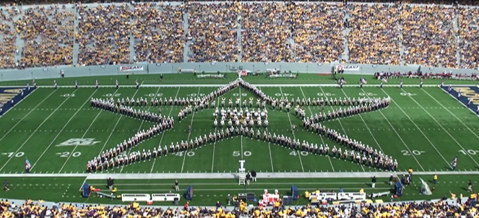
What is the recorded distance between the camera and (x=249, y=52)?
4609 cm

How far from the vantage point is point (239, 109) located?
1282 inches

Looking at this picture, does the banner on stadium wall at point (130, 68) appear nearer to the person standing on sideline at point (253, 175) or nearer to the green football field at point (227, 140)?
the green football field at point (227, 140)

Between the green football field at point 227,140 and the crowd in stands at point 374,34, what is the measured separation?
7.76 meters

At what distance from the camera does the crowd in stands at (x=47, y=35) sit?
44.2 m

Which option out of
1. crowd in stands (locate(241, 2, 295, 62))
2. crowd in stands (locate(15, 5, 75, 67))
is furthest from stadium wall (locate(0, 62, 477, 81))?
crowd in stands (locate(15, 5, 75, 67))

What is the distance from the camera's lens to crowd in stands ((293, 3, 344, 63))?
150 feet

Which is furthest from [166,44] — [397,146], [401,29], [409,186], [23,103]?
[409,186]

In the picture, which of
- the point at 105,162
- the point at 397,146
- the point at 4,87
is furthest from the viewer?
the point at 4,87

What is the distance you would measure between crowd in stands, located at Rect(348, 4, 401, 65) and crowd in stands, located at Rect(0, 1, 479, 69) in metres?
0.09

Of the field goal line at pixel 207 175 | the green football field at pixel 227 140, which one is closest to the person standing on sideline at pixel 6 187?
the green football field at pixel 227 140

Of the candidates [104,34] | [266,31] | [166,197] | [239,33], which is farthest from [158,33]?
[166,197]

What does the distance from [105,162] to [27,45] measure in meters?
26.3

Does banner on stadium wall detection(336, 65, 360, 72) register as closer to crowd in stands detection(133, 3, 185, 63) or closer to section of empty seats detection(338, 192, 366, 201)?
crowd in stands detection(133, 3, 185, 63)

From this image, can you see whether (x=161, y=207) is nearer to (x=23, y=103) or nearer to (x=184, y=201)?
(x=184, y=201)
